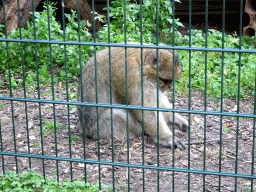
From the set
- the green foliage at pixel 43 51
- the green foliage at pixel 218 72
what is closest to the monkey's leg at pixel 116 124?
the green foliage at pixel 218 72

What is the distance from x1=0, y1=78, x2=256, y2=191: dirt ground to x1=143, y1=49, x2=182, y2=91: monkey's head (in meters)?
0.93

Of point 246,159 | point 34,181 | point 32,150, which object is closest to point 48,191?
point 34,181

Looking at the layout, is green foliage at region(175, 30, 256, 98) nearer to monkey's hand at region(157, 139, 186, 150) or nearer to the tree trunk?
monkey's hand at region(157, 139, 186, 150)

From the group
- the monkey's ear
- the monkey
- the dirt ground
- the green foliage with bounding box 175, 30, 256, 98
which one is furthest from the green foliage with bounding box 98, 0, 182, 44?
the monkey's ear

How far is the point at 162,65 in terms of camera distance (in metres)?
5.29

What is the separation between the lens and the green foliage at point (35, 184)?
4.20 metres

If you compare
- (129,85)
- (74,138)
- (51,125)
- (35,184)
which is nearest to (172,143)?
(129,85)

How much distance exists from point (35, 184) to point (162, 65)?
2211 millimetres

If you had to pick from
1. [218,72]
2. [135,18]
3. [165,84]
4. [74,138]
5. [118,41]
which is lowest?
[74,138]

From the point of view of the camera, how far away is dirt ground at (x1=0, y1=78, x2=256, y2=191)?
4621 millimetres

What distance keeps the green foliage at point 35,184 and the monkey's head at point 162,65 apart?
5.83 feet

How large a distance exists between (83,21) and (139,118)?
138 inches

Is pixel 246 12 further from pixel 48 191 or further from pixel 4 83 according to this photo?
pixel 48 191

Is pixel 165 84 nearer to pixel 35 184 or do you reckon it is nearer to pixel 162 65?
pixel 162 65
